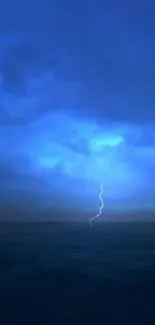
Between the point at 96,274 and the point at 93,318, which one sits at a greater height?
the point at 96,274

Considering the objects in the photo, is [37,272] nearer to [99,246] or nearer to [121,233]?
[99,246]

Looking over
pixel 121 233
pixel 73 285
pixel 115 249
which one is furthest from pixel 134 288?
pixel 121 233

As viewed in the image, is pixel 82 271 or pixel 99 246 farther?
pixel 99 246

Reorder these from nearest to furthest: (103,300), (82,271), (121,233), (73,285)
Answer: (103,300) → (73,285) → (82,271) → (121,233)

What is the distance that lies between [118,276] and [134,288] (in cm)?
67

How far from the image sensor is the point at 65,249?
11.0 m

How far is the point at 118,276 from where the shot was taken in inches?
381

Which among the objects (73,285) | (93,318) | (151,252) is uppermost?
(151,252)

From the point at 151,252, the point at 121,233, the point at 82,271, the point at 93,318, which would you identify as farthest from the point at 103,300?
the point at 121,233

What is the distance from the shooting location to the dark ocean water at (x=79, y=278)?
26.4ft

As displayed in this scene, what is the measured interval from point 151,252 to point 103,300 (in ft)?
8.03

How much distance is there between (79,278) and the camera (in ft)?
31.2

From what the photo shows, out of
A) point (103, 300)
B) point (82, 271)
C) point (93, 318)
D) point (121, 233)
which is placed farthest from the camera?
point (121, 233)

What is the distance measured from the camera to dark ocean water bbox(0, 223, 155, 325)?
8.05 metres
